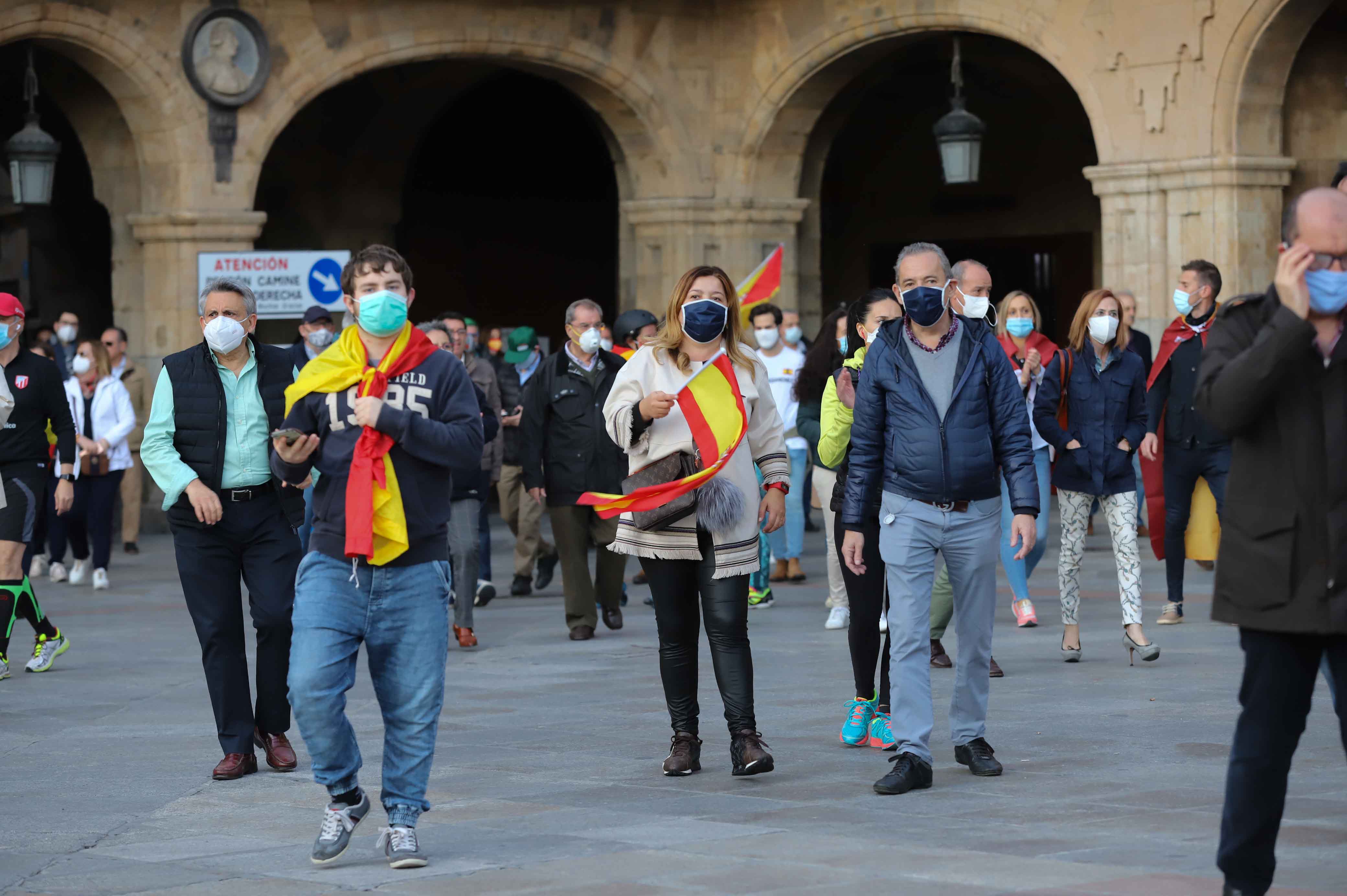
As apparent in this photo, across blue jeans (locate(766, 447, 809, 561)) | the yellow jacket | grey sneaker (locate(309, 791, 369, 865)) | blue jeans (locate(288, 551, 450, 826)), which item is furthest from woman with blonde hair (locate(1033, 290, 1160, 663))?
grey sneaker (locate(309, 791, 369, 865))

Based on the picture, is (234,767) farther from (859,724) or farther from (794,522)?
(794,522)

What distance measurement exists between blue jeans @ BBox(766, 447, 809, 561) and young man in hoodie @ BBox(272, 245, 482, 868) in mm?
7343

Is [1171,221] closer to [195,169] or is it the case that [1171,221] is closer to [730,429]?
[195,169]

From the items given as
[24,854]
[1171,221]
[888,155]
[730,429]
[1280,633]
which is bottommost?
[24,854]

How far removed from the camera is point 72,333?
18125 millimetres

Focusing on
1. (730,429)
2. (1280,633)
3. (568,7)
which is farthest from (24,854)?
(568,7)

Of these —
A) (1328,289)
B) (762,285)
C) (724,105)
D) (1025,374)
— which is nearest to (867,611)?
(1328,289)

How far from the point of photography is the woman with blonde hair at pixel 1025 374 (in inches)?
410

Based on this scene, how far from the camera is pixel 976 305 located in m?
8.20

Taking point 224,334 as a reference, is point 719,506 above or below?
below

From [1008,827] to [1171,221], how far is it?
11112 millimetres

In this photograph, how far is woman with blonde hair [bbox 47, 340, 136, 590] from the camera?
557 inches

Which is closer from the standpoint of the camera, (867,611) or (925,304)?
(925,304)

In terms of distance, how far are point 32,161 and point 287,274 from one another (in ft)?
7.58
